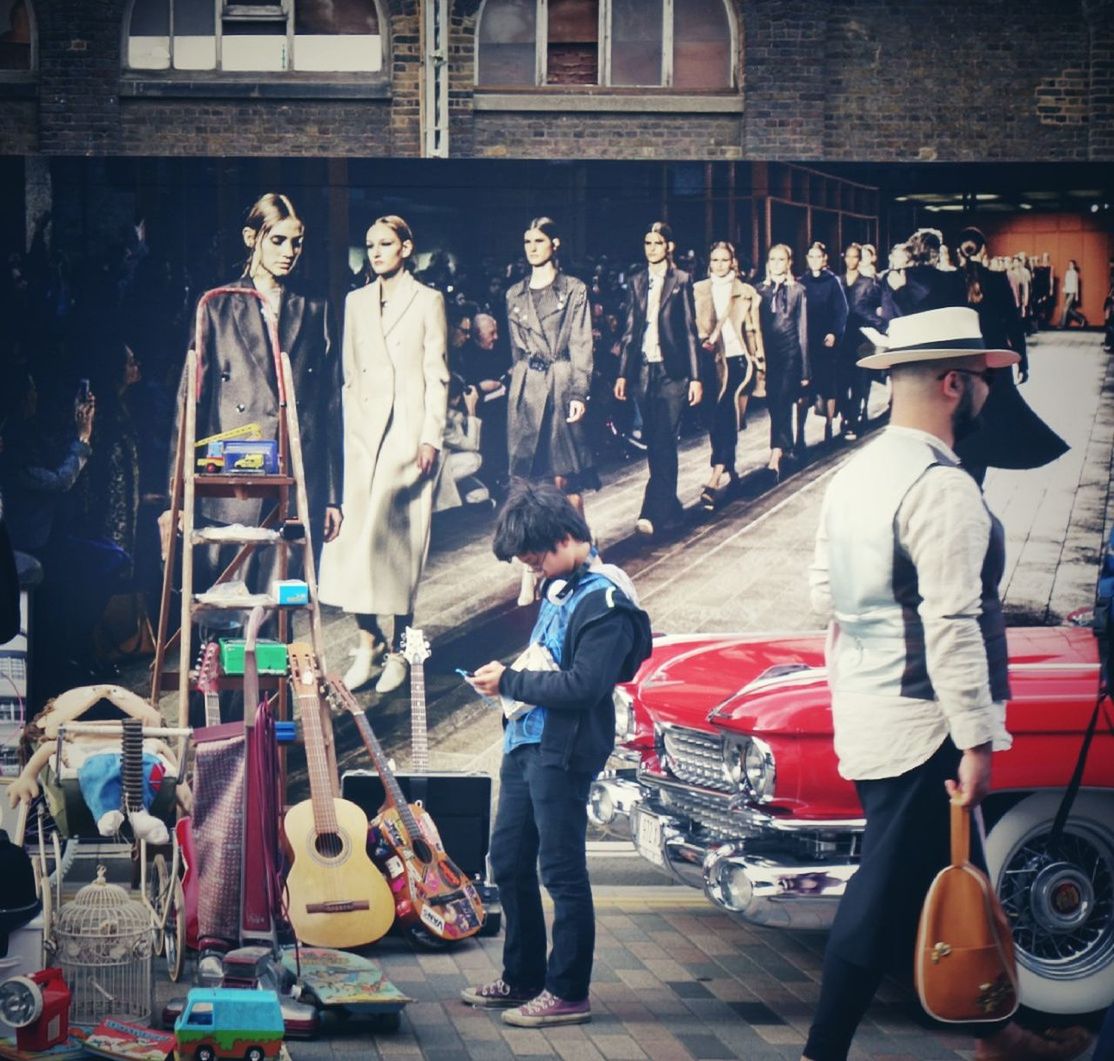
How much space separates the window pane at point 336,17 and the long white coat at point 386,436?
9.93 feet

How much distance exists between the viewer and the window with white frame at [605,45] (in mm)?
10727

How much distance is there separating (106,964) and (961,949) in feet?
9.55

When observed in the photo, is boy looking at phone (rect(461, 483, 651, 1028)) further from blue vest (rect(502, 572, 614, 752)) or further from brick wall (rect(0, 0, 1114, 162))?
brick wall (rect(0, 0, 1114, 162))

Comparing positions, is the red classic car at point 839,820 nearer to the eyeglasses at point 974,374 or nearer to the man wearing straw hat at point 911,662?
the man wearing straw hat at point 911,662

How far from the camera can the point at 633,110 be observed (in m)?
10.6

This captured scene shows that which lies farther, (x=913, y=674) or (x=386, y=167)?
(x=386, y=167)

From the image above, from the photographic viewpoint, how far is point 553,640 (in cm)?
571

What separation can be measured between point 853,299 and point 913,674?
14.2 feet

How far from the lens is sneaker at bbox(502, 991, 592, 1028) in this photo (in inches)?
219

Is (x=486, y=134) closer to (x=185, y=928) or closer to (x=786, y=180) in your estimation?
(x=786, y=180)

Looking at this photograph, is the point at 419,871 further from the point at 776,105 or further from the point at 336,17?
the point at 336,17

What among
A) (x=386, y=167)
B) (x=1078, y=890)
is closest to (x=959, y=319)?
(x=1078, y=890)

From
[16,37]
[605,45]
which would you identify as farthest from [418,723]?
[16,37]

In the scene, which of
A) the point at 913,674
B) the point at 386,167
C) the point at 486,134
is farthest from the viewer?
the point at 486,134
